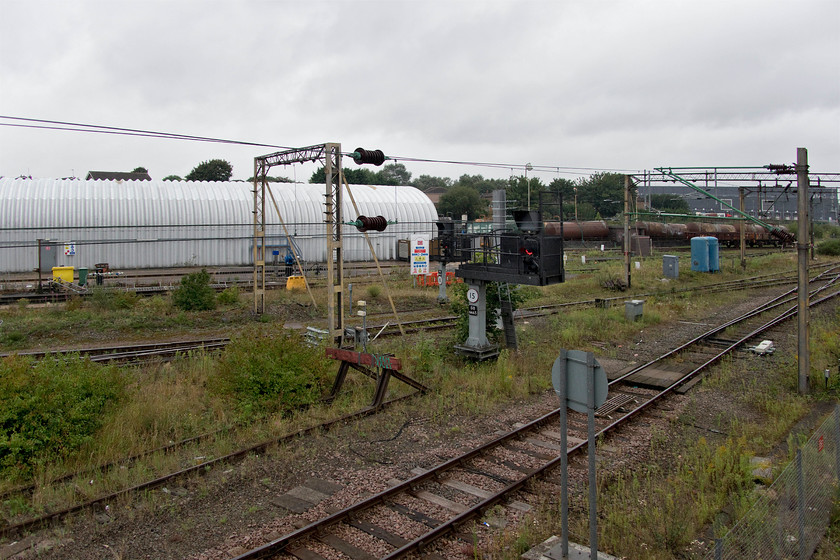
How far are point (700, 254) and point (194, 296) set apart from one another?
27374mm

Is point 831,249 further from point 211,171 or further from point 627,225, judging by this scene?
point 211,171

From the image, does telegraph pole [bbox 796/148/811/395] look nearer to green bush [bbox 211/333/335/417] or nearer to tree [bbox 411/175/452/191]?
green bush [bbox 211/333/335/417]

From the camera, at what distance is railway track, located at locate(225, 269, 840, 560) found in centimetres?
619

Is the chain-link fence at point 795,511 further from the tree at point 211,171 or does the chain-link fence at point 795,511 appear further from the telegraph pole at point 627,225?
the tree at point 211,171

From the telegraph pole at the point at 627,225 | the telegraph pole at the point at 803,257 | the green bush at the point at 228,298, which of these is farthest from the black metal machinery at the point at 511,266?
the telegraph pole at the point at 627,225

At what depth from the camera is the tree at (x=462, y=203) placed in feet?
278

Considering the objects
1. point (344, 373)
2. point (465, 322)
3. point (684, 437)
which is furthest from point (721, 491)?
point (465, 322)

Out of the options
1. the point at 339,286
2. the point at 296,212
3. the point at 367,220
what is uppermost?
the point at 296,212

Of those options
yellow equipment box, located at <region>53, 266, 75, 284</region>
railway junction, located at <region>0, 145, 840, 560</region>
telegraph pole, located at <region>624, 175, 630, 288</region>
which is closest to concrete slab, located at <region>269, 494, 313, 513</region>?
railway junction, located at <region>0, 145, 840, 560</region>

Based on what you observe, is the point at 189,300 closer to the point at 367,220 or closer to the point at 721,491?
the point at 367,220

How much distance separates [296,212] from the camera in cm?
4225

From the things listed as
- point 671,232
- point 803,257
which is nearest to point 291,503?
point 803,257

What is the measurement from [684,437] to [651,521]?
339 centimetres

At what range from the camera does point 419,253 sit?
1017 inches
